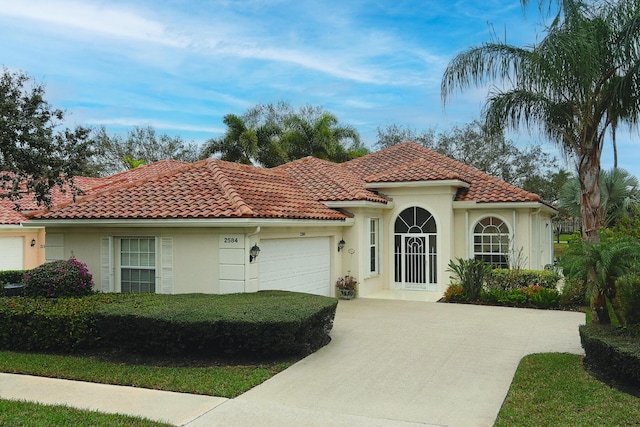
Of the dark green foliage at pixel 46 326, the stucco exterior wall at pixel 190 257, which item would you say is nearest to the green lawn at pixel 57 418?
the dark green foliage at pixel 46 326

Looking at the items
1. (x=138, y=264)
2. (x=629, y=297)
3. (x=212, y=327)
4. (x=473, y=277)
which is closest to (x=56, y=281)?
(x=138, y=264)

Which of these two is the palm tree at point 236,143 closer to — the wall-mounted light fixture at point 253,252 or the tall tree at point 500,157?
the wall-mounted light fixture at point 253,252

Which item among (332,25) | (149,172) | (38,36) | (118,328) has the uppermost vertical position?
(332,25)

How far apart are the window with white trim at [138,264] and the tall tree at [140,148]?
35551 millimetres

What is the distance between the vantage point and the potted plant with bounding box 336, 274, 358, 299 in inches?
650

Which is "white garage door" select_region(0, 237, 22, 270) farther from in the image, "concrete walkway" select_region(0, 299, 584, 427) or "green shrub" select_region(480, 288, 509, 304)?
"green shrub" select_region(480, 288, 509, 304)

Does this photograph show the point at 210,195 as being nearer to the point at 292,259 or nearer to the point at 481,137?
the point at 292,259

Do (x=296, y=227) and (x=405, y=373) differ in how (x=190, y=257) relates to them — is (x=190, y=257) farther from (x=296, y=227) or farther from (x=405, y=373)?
(x=405, y=373)

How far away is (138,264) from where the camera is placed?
13.2m

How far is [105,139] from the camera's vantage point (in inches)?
1849

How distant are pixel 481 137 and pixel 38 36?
3625 cm

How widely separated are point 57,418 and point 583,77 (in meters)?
10.7

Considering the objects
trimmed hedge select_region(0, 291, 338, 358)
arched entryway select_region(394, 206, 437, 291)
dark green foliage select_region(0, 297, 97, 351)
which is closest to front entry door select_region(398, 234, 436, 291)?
arched entryway select_region(394, 206, 437, 291)

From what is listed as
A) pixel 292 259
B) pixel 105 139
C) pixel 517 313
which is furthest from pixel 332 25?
pixel 105 139
